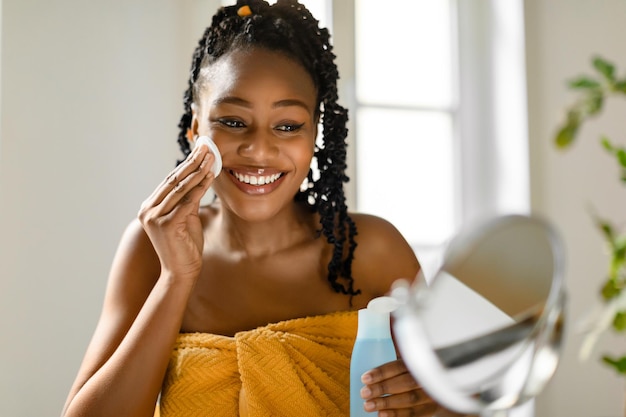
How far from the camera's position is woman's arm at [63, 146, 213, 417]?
41.9 inches

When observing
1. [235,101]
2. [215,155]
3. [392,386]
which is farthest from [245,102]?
[392,386]

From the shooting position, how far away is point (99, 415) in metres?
1.06

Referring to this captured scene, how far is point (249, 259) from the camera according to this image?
4.33 feet

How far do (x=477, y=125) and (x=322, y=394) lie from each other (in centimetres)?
110

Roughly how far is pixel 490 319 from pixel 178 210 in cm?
59

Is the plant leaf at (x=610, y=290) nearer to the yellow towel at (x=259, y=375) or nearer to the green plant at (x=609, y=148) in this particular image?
the green plant at (x=609, y=148)

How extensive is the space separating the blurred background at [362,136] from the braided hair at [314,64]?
0.25m

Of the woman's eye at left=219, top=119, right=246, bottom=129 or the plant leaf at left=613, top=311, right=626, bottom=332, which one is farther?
the woman's eye at left=219, top=119, right=246, bottom=129

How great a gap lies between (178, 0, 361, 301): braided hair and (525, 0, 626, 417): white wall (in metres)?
0.75

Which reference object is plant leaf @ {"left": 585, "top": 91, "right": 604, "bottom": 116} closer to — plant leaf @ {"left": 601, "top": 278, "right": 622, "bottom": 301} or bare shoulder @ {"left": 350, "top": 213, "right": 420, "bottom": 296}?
plant leaf @ {"left": 601, "top": 278, "right": 622, "bottom": 301}

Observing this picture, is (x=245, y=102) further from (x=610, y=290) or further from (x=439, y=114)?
(x=439, y=114)

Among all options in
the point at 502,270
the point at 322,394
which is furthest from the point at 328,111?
the point at 502,270

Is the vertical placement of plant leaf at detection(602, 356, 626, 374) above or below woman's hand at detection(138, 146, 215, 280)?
below

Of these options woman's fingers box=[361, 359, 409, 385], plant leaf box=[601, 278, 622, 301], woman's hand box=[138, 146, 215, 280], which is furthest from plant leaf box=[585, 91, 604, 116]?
woman's hand box=[138, 146, 215, 280]
